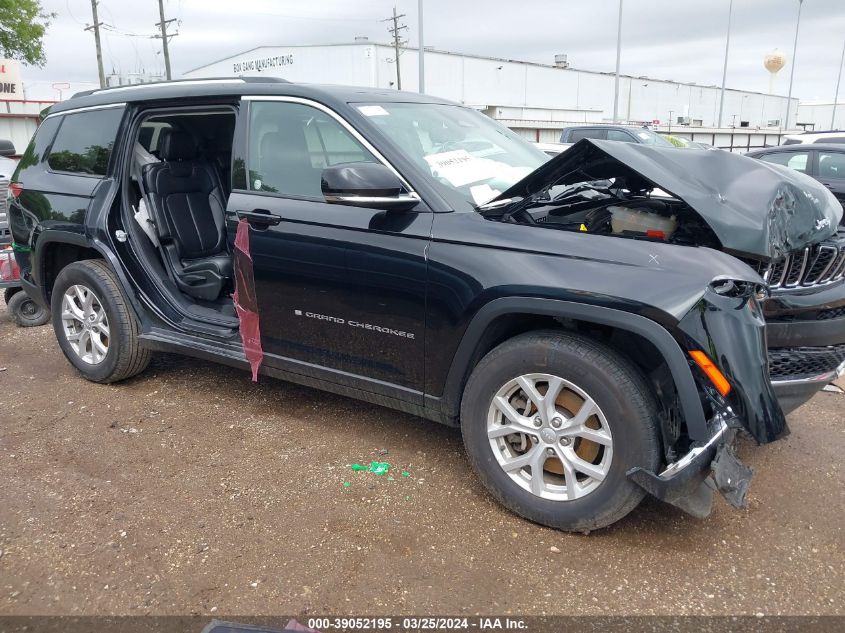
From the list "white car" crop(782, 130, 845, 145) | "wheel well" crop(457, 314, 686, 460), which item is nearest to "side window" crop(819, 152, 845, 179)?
"white car" crop(782, 130, 845, 145)

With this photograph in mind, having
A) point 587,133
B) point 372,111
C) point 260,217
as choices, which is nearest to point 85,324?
point 260,217

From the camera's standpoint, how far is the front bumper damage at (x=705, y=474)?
94.0 inches

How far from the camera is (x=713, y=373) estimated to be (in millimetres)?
2367

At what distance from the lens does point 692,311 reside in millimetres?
2377

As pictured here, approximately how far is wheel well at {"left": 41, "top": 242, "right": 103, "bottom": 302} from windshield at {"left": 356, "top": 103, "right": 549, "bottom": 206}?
7.97 feet

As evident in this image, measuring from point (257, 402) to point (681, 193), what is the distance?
2.80 meters

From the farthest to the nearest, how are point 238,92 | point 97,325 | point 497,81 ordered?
point 497,81 → point 97,325 → point 238,92

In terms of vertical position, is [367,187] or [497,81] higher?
[497,81]

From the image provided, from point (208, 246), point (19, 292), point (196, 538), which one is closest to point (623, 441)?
point (196, 538)

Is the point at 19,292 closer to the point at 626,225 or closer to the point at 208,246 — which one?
the point at 208,246

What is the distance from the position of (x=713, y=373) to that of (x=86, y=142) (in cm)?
407

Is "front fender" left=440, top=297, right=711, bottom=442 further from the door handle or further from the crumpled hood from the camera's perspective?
the door handle

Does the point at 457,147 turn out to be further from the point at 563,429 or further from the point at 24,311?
the point at 24,311

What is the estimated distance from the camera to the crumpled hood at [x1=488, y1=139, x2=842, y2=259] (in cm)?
258
